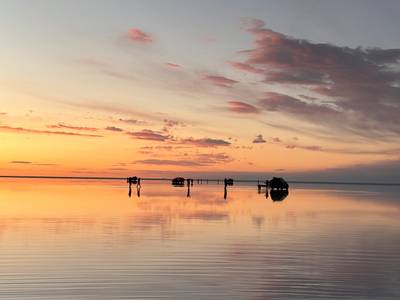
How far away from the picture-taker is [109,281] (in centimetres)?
1944

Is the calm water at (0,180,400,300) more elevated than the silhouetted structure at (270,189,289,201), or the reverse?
the silhouetted structure at (270,189,289,201)

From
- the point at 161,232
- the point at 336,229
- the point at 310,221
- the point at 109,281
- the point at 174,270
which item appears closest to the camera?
the point at 109,281

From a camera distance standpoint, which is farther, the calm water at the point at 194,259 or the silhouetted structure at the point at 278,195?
the silhouetted structure at the point at 278,195

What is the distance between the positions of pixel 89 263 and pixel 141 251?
4.09 meters

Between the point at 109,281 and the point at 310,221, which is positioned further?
the point at 310,221

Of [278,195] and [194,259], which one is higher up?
[278,195]

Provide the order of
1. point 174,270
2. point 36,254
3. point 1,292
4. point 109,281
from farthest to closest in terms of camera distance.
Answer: point 36,254
point 174,270
point 109,281
point 1,292

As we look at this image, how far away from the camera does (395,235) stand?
36.8 m

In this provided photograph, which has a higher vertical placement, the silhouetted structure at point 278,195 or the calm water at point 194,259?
the silhouetted structure at point 278,195

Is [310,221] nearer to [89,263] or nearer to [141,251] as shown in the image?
[141,251]

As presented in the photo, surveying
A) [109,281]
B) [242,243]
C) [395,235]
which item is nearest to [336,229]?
[395,235]

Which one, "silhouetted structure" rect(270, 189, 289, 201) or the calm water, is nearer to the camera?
the calm water

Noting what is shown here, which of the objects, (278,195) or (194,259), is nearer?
(194,259)

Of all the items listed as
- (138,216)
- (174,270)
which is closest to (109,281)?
(174,270)
